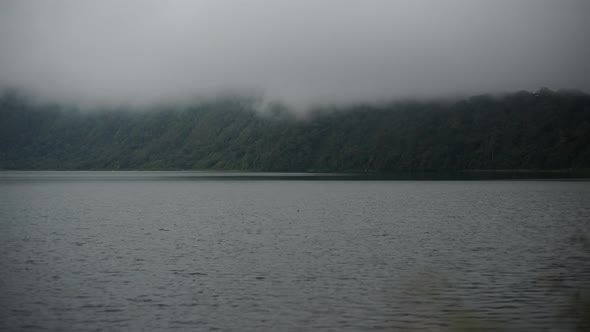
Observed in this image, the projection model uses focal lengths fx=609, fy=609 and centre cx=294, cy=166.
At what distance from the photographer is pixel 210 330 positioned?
2842 centimetres

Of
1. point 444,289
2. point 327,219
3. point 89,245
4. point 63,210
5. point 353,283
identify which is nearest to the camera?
point 444,289

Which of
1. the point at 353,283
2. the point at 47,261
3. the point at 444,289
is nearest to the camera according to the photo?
the point at 444,289

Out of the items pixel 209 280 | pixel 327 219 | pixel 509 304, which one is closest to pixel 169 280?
pixel 209 280

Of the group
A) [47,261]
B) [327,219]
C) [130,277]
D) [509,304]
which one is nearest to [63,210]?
[327,219]

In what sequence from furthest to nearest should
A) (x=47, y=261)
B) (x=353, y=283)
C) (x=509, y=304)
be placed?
(x=47, y=261) → (x=353, y=283) → (x=509, y=304)

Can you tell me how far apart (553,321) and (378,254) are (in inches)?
826

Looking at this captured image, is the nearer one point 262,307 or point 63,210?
point 262,307

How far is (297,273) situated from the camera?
4184 centimetres

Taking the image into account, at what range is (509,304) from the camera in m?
32.5

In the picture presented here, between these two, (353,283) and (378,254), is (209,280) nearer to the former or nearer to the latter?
(353,283)

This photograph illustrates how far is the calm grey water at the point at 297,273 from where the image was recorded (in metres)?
29.9

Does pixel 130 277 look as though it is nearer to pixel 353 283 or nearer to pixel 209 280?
pixel 209 280

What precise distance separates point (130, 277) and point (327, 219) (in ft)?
141

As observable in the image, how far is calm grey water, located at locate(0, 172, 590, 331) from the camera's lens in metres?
29.9
